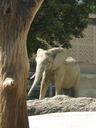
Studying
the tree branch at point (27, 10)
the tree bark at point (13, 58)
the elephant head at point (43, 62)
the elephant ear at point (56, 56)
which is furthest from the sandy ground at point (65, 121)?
the elephant ear at point (56, 56)

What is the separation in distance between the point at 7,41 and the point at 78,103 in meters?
4.04

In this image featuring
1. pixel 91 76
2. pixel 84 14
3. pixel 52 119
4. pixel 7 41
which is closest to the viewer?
pixel 7 41

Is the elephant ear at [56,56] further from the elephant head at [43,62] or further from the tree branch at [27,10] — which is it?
the tree branch at [27,10]

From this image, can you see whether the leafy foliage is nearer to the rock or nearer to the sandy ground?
the rock

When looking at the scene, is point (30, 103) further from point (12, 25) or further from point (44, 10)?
point (44, 10)

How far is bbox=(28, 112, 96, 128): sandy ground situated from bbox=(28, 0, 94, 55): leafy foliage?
9.53m

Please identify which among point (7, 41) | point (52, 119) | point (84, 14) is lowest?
point (52, 119)

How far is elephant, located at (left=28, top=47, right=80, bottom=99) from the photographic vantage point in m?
11.9

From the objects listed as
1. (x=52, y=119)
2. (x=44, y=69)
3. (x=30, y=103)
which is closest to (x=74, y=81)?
(x=44, y=69)

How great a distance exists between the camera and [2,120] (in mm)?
3980

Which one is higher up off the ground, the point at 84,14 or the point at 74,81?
the point at 84,14

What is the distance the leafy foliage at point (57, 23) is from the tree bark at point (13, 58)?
1235 cm

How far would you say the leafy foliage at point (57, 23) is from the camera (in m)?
16.8

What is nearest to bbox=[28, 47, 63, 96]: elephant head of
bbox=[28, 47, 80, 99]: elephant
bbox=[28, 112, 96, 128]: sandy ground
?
bbox=[28, 47, 80, 99]: elephant
